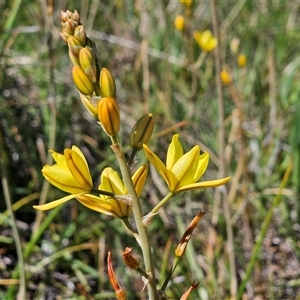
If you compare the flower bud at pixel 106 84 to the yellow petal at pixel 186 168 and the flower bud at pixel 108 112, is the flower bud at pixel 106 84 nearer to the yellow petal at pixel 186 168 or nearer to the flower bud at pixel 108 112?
the flower bud at pixel 108 112

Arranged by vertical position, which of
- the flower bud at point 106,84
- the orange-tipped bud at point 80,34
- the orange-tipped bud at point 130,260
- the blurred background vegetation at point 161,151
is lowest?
the blurred background vegetation at point 161,151

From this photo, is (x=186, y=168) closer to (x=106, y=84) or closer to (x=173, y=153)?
(x=173, y=153)

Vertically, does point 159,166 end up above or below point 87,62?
below

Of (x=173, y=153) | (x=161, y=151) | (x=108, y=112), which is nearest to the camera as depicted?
(x=108, y=112)

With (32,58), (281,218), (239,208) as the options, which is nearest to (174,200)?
(239,208)

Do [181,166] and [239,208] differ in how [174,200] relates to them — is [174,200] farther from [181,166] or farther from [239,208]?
[181,166]

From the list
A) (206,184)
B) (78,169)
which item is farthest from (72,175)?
(206,184)

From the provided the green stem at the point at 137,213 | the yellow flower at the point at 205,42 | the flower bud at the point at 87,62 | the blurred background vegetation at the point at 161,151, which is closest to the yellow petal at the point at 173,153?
the green stem at the point at 137,213

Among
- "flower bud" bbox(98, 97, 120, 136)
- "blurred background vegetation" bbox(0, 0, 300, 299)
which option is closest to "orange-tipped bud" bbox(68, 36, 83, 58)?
"flower bud" bbox(98, 97, 120, 136)
